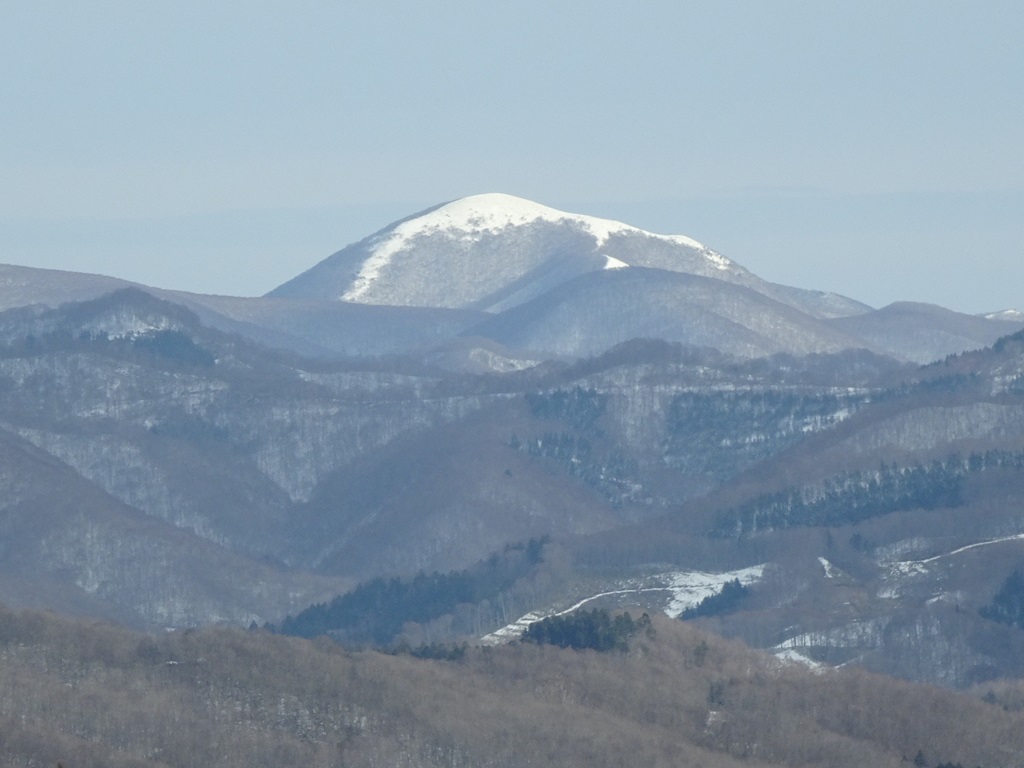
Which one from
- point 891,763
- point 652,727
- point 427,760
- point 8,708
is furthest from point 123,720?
point 891,763

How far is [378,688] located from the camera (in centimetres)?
19775

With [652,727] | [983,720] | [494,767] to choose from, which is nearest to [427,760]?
[494,767]

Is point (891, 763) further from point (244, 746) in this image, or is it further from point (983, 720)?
point (244, 746)

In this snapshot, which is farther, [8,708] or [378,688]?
[378,688]

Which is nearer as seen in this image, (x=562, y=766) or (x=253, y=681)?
(x=562, y=766)

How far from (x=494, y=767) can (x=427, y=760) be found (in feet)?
13.7

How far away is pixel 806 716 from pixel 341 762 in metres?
34.2

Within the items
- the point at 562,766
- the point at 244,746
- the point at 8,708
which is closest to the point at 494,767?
the point at 562,766

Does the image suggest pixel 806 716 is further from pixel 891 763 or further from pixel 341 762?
pixel 341 762

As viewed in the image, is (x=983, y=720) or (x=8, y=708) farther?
(x=983, y=720)

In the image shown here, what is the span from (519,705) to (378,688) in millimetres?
9371

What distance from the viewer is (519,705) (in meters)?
198

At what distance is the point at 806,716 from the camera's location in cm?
19900

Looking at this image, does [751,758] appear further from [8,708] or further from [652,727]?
[8,708]
